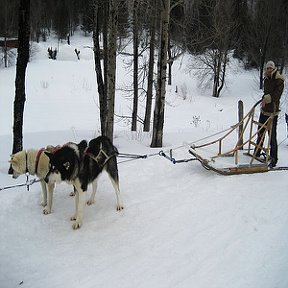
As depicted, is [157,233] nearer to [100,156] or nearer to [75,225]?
[75,225]

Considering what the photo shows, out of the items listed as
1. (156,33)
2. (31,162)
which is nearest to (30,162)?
(31,162)

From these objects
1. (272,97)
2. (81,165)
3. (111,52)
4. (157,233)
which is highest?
(111,52)

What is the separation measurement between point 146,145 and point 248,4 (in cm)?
2908

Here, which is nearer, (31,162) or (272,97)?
(31,162)

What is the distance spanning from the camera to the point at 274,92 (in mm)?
6500

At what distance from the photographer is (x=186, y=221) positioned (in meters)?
4.59

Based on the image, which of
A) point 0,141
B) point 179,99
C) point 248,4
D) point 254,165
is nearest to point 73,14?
point 248,4

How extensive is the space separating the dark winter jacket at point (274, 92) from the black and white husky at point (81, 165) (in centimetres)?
340

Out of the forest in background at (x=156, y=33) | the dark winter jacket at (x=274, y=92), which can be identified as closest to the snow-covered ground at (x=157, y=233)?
the dark winter jacket at (x=274, y=92)

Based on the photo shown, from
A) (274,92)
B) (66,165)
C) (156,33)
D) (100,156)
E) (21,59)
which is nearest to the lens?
(66,165)

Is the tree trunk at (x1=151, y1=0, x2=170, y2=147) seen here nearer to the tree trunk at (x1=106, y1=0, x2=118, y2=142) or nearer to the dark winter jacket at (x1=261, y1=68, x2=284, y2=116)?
the tree trunk at (x1=106, y1=0, x2=118, y2=142)

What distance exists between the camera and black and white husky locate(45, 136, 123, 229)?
4.22m

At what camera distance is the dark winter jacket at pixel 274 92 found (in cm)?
645

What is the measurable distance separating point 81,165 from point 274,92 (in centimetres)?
413
